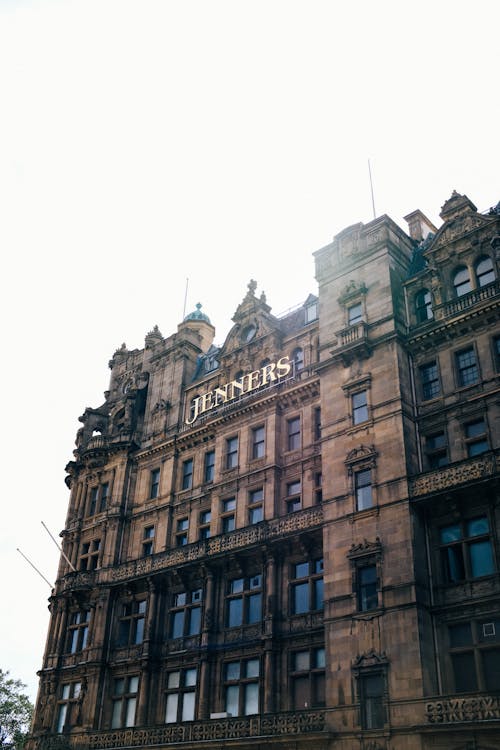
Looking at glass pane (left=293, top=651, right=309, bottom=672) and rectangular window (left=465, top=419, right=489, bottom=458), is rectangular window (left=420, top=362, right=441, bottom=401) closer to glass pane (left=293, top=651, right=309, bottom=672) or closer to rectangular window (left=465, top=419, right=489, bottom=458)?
rectangular window (left=465, top=419, right=489, bottom=458)

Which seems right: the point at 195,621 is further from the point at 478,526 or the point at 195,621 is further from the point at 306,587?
the point at 478,526

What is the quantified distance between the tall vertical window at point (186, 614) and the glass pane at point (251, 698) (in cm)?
523

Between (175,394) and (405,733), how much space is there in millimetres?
30751

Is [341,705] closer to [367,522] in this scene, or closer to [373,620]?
[373,620]

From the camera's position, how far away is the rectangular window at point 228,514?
48.8 meters

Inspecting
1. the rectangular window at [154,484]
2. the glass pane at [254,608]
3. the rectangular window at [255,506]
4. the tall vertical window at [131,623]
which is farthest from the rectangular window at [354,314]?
the tall vertical window at [131,623]

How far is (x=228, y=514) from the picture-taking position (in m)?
48.9

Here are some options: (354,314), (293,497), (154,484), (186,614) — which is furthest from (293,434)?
(154,484)

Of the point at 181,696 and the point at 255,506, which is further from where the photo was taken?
the point at 255,506

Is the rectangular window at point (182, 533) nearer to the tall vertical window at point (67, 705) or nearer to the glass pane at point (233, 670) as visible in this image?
the glass pane at point (233, 670)

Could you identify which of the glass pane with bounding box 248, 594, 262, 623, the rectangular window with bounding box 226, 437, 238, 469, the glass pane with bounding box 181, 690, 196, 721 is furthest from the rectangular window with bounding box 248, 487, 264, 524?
the glass pane with bounding box 181, 690, 196, 721

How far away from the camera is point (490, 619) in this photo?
1331 inches

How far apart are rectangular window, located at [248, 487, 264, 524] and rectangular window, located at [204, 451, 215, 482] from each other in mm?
4620

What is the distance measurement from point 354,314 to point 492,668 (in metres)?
20.3
